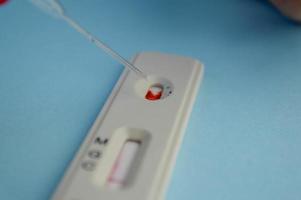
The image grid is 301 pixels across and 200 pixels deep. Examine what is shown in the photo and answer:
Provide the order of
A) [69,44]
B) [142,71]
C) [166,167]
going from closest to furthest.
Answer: [166,167] < [142,71] < [69,44]

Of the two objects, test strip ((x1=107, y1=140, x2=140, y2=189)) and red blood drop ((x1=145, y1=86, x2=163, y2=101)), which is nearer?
test strip ((x1=107, y1=140, x2=140, y2=189))

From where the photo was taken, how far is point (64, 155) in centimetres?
48

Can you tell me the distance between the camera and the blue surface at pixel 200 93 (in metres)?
0.45

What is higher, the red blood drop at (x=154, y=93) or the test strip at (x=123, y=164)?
the red blood drop at (x=154, y=93)

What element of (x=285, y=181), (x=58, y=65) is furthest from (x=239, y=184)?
(x=58, y=65)

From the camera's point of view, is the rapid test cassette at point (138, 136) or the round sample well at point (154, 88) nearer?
the rapid test cassette at point (138, 136)

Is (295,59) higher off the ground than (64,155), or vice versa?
(295,59)

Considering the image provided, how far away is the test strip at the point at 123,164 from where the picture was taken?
41 cm

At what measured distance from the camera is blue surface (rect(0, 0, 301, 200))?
0.45 m

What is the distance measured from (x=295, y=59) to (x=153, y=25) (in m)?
0.24

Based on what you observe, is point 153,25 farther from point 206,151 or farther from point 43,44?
point 206,151

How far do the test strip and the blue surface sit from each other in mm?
55

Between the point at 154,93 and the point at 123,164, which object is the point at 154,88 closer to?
the point at 154,93

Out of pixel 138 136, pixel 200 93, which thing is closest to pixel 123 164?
pixel 138 136
